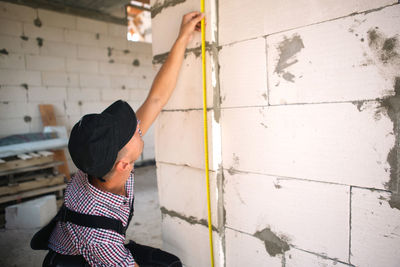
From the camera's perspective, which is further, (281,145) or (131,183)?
(131,183)

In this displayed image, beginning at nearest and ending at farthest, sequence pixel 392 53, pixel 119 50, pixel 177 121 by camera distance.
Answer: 1. pixel 392 53
2. pixel 177 121
3. pixel 119 50

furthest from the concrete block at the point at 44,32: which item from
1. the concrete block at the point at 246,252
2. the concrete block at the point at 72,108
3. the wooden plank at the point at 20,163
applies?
the concrete block at the point at 246,252

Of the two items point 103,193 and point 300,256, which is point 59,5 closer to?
point 103,193

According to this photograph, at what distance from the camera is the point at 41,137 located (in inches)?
158

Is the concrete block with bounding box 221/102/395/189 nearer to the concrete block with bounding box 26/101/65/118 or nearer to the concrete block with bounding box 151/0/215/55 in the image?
the concrete block with bounding box 151/0/215/55

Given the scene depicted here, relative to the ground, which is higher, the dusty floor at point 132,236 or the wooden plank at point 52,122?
the wooden plank at point 52,122

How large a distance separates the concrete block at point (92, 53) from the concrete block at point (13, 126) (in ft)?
4.96

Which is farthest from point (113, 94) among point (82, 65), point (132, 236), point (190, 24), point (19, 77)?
point (190, 24)

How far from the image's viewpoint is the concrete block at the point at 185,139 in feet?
4.51

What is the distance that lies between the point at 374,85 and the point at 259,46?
1.63ft

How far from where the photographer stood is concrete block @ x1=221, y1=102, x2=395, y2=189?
953 mm

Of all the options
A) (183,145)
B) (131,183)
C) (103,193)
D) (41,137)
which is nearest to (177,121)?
(183,145)

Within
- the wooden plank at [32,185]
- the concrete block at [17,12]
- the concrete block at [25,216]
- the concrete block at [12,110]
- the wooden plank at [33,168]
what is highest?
the concrete block at [17,12]

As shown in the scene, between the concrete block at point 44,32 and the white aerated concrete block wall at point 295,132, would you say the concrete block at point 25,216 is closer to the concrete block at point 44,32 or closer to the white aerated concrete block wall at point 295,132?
the white aerated concrete block wall at point 295,132
